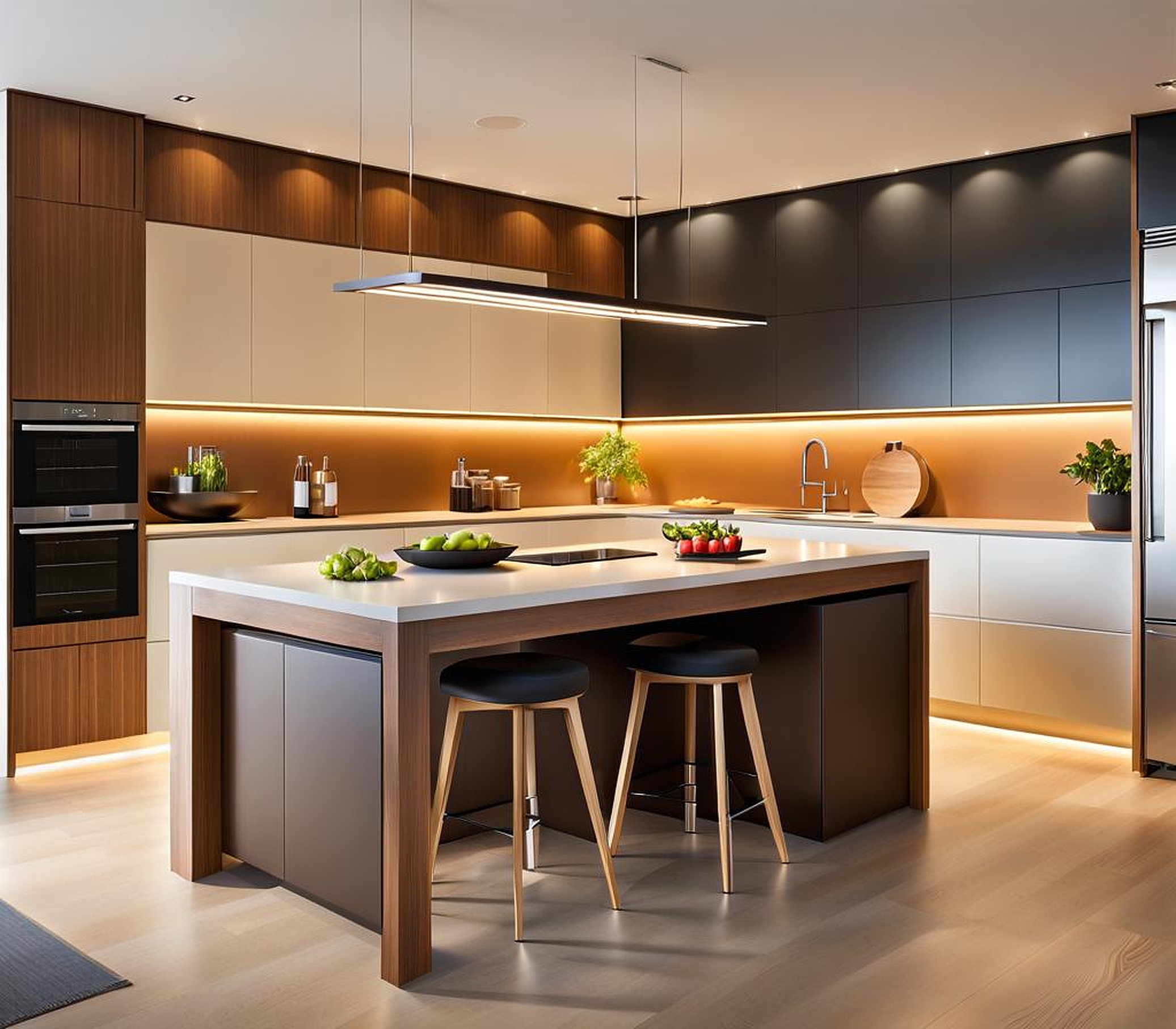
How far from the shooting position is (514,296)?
3.73m

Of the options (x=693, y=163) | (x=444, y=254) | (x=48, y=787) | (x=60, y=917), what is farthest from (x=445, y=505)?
(x=60, y=917)

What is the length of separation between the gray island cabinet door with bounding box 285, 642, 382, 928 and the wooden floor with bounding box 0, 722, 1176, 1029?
0.14 metres

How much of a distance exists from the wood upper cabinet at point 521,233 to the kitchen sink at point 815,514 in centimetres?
185

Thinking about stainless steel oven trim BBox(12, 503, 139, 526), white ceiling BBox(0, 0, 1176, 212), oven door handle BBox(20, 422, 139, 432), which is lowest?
stainless steel oven trim BBox(12, 503, 139, 526)

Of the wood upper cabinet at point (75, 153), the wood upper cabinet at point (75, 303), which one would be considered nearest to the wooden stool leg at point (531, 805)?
the wood upper cabinet at point (75, 303)

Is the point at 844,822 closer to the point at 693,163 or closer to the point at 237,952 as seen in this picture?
the point at 237,952

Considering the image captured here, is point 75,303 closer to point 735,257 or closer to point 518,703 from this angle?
point 518,703

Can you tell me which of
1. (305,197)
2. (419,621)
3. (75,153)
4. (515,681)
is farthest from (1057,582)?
(75,153)

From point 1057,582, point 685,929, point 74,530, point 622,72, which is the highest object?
point 622,72

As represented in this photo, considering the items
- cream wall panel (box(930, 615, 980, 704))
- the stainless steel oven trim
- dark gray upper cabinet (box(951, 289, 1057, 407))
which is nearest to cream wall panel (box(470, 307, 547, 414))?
the stainless steel oven trim

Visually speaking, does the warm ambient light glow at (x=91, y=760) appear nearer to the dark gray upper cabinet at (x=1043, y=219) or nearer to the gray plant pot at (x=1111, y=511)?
the gray plant pot at (x=1111, y=511)

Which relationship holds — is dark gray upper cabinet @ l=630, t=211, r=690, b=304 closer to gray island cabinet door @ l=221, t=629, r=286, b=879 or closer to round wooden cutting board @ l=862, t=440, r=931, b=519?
round wooden cutting board @ l=862, t=440, r=931, b=519

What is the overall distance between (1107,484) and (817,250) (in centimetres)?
199

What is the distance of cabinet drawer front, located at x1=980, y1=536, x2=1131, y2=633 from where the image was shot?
4.82 metres
